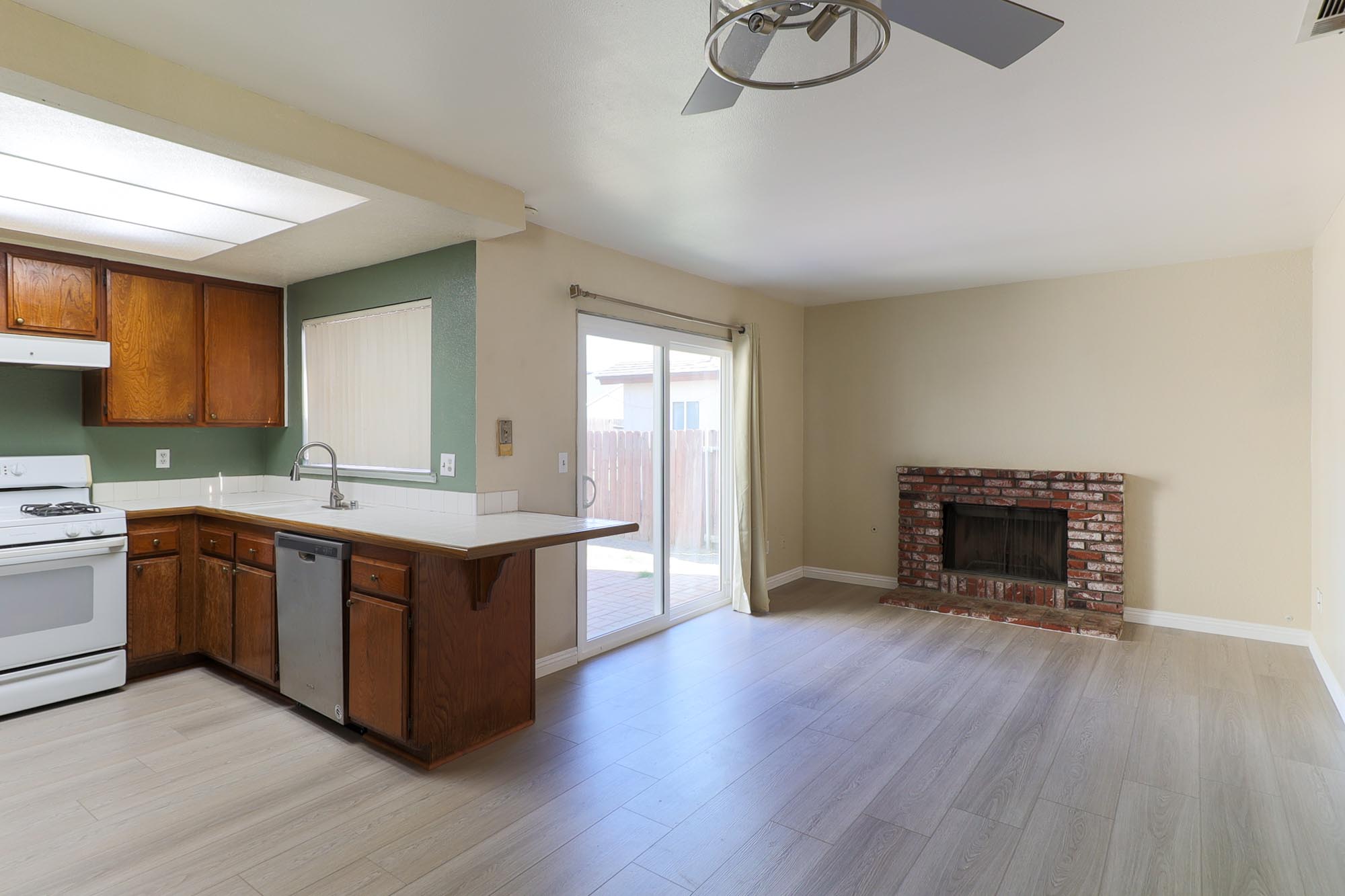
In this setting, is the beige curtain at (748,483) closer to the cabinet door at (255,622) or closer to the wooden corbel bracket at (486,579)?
the wooden corbel bracket at (486,579)

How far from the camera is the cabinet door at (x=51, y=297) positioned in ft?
11.2

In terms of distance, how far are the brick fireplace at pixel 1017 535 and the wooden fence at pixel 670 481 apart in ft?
5.08

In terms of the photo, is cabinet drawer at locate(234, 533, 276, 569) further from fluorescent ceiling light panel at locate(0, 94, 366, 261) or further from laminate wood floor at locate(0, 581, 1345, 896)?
fluorescent ceiling light panel at locate(0, 94, 366, 261)

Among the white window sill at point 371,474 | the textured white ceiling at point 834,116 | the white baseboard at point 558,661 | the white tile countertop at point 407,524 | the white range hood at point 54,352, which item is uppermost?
the textured white ceiling at point 834,116

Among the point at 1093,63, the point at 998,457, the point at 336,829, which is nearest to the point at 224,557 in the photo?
the point at 336,829

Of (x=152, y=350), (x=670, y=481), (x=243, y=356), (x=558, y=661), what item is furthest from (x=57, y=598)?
(x=670, y=481)

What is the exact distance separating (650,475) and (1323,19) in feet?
11.7

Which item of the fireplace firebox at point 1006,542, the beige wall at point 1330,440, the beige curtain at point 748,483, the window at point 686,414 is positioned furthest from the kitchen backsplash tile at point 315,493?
the beige wall at point 1330,440

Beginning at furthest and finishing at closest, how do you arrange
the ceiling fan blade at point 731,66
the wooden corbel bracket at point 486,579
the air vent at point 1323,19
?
the wooden corbel bracket at point 486,579, the air vent at point 1323,19, the ceiling fan blade at point 731,66

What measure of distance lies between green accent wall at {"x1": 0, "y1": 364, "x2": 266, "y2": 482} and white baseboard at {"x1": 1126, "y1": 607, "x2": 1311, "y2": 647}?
601 centimetres

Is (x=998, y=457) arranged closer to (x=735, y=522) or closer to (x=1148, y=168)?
Answer: (x=735, y=522)

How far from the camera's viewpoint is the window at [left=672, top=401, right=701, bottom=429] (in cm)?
482

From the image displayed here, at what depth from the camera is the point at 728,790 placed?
2.54m

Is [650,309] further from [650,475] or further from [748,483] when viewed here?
[748,483]
